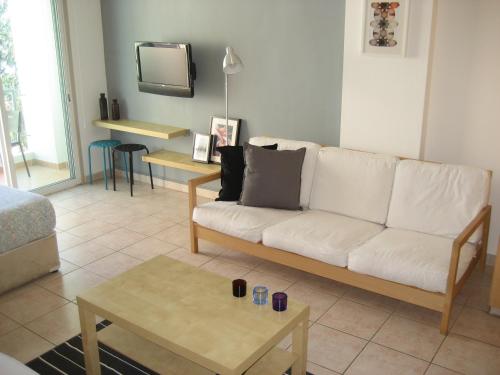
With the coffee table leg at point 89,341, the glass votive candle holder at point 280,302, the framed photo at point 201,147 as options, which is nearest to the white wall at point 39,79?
the framed photo at point 201,147

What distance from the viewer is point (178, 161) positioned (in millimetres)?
5109

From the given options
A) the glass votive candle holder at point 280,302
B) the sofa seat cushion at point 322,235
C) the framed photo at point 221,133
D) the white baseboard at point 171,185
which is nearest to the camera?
the glass votive candle holder at point 280,302

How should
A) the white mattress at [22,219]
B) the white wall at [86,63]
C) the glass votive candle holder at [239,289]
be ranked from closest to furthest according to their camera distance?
the glass votive candle holder at [239,289], the white mattress at [22,219], the white wall at [86,63]

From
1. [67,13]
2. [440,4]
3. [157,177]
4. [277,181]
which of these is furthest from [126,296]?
[67,13]

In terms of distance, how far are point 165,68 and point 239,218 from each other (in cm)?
202

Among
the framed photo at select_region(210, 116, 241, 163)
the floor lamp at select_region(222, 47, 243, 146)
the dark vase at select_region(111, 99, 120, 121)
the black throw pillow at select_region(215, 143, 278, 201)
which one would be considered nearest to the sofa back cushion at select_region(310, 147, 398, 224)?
the black throw pillow at select_region(215, 143, 278, 201)

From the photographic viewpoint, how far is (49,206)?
12.0ft

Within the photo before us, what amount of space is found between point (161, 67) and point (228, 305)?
3124 mm

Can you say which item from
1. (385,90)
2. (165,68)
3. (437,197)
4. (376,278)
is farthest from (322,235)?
(165,68)

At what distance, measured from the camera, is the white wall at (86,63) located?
5.40m

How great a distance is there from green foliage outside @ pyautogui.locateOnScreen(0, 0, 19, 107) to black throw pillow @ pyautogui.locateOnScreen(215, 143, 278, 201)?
236 centimetres

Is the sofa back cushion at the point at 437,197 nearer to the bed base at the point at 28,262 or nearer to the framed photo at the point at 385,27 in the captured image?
the framed photo at the point at 385,27

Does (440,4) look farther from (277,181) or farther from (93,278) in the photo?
(93,278)

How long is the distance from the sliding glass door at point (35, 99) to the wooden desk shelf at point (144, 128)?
384mm
